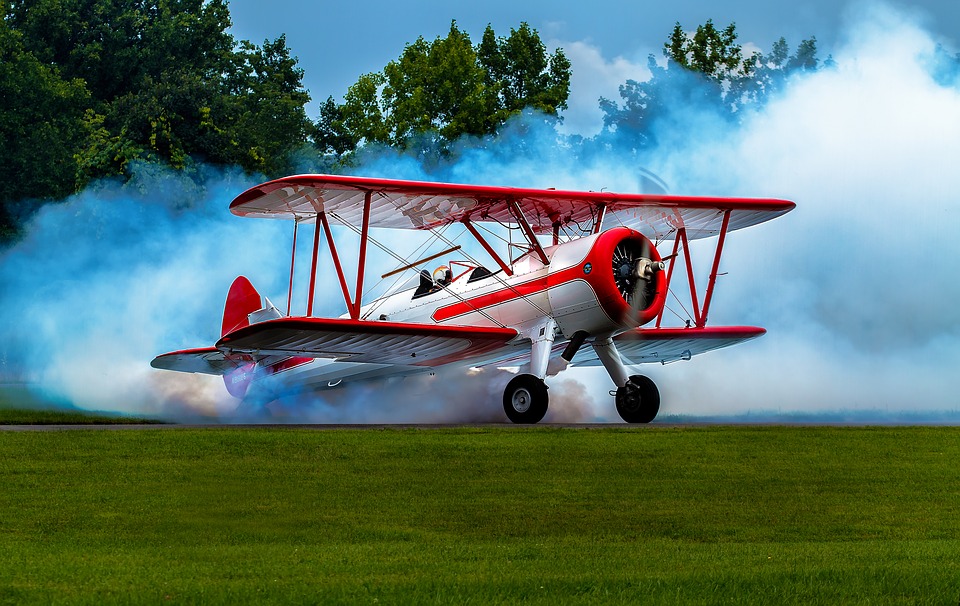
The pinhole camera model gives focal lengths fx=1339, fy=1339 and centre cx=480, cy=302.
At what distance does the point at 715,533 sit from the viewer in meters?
12.5

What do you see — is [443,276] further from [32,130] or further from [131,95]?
[131,95]

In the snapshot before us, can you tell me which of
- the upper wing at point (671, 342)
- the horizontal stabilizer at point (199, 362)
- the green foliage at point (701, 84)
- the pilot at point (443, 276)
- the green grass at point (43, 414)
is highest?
the green foliage at point (701, 84)

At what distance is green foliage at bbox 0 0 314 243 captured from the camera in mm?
51531

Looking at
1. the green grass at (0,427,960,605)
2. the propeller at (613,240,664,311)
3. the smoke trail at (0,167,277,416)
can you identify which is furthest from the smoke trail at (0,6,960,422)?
the green grass at (0,427,960,605)

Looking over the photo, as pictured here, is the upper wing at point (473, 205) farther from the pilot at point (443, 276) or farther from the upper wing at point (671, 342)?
the upper wing at point (671, 342)

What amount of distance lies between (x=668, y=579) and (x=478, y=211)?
564 inches

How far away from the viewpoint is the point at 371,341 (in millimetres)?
21891

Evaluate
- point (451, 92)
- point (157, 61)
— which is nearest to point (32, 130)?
point (157, 61)

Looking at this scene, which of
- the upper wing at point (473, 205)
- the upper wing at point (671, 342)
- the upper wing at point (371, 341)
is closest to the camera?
the upper wing at point (371, 341)

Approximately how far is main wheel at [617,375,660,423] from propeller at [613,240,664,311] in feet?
4.72

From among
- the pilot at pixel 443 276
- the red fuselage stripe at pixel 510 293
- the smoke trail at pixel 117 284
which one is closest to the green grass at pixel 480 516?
the red fuselage stripe at pixel 510 293

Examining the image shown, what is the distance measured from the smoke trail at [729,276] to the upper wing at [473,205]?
3106 mm

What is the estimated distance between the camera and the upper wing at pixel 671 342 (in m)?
23.7

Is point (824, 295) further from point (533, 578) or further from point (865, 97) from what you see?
point (533, 578)
